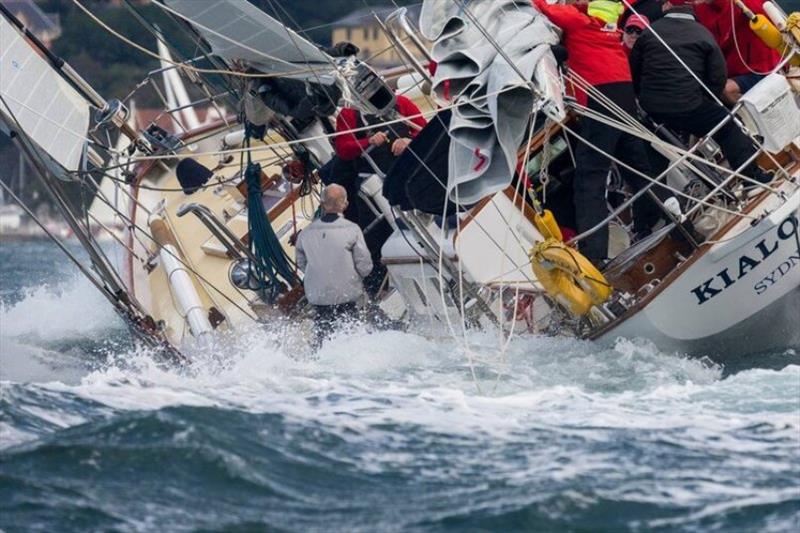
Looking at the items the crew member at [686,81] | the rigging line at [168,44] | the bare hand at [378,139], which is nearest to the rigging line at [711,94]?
the crew member at [686,81]

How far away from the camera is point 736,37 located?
34.7 feet

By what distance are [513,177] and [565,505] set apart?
3362mm

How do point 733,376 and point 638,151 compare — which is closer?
point 733,376

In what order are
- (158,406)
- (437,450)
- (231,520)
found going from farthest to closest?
(158,406)
(437,450)
(231,520)

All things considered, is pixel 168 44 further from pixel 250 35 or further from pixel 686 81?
pixel 686 81

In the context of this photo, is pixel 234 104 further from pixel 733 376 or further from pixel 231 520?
pixel 231 520

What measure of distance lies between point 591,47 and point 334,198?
1622 millimetres

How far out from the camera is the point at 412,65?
407 inches

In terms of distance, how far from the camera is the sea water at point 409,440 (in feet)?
21.9

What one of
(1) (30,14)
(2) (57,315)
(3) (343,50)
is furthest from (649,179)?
(1) (30,14)

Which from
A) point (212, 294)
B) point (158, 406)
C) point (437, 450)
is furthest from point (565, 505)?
point (212, 294)

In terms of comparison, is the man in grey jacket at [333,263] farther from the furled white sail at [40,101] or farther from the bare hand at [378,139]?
the furled white sail at [40,101]

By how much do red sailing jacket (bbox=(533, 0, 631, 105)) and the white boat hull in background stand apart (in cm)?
108

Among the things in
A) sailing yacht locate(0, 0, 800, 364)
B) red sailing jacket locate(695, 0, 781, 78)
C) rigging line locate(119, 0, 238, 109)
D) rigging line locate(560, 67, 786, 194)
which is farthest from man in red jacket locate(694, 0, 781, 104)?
rigging line locate(119, 0, 238, 109)
